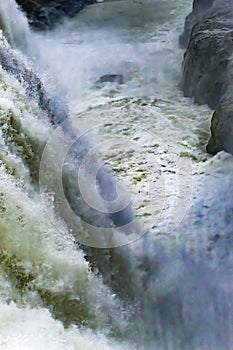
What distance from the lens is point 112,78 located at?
7.04 meters

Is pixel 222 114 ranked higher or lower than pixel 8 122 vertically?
lower

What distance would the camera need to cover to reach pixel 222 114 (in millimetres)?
4812

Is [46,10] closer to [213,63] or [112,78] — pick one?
[112,78]

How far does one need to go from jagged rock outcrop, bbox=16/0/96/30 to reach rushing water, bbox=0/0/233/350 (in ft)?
10.3

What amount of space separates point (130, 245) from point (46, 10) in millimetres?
7265

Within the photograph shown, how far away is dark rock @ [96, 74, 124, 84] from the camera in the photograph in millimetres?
6952

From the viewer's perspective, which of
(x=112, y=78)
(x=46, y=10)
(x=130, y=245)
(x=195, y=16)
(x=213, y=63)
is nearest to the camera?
(x=130, y=245)

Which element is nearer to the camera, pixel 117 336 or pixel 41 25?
pixel 117 336

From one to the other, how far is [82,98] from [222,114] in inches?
91.7

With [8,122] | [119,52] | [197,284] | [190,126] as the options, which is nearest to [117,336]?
[197,284]

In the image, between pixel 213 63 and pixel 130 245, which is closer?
pixel 130 245

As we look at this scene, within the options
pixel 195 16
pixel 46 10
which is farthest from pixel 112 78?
pixel 46 10

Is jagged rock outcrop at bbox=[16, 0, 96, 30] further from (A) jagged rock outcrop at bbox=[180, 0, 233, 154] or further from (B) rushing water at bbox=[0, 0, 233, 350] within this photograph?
(A) jagged rock outcrop at bbox=[180, 0, 233, 154]

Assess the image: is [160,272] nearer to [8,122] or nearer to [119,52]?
[8,122]
